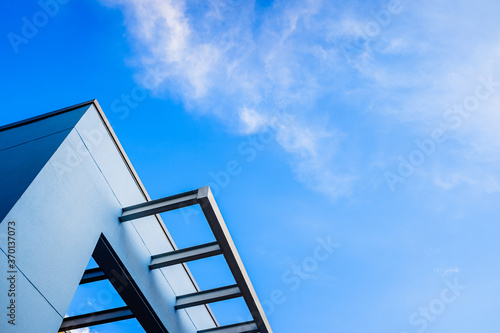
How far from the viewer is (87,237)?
24.5 ft

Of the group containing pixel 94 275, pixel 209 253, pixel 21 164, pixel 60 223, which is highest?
pixel 21 164

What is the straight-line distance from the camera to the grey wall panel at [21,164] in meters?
6.16

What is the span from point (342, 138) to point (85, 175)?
11.1 m

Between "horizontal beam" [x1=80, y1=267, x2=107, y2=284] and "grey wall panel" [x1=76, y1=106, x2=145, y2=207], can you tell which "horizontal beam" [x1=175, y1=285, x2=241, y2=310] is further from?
"grey wall panel" [x1=76, y1=106, x2=145, y2=207]

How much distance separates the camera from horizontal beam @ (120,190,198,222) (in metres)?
8.53

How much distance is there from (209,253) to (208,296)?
172 centimetres

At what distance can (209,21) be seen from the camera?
15148 mm

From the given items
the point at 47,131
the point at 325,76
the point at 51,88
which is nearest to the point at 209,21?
the point at 325,76

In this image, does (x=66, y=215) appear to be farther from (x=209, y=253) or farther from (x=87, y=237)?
(x=209, y=253)

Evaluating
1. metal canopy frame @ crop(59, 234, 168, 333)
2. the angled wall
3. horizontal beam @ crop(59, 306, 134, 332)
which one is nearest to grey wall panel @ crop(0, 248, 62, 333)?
the angled wall

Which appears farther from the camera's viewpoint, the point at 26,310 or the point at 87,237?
the point at 87,237

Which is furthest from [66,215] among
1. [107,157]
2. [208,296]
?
[208,296]

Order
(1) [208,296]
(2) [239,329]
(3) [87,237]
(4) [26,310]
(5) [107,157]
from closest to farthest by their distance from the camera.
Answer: (4) [26,310] → (3) [87,237] → (5) [107,157] → (1) [208,296] → (2) [239,329]

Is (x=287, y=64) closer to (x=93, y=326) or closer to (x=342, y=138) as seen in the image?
(x=342, y=138)
